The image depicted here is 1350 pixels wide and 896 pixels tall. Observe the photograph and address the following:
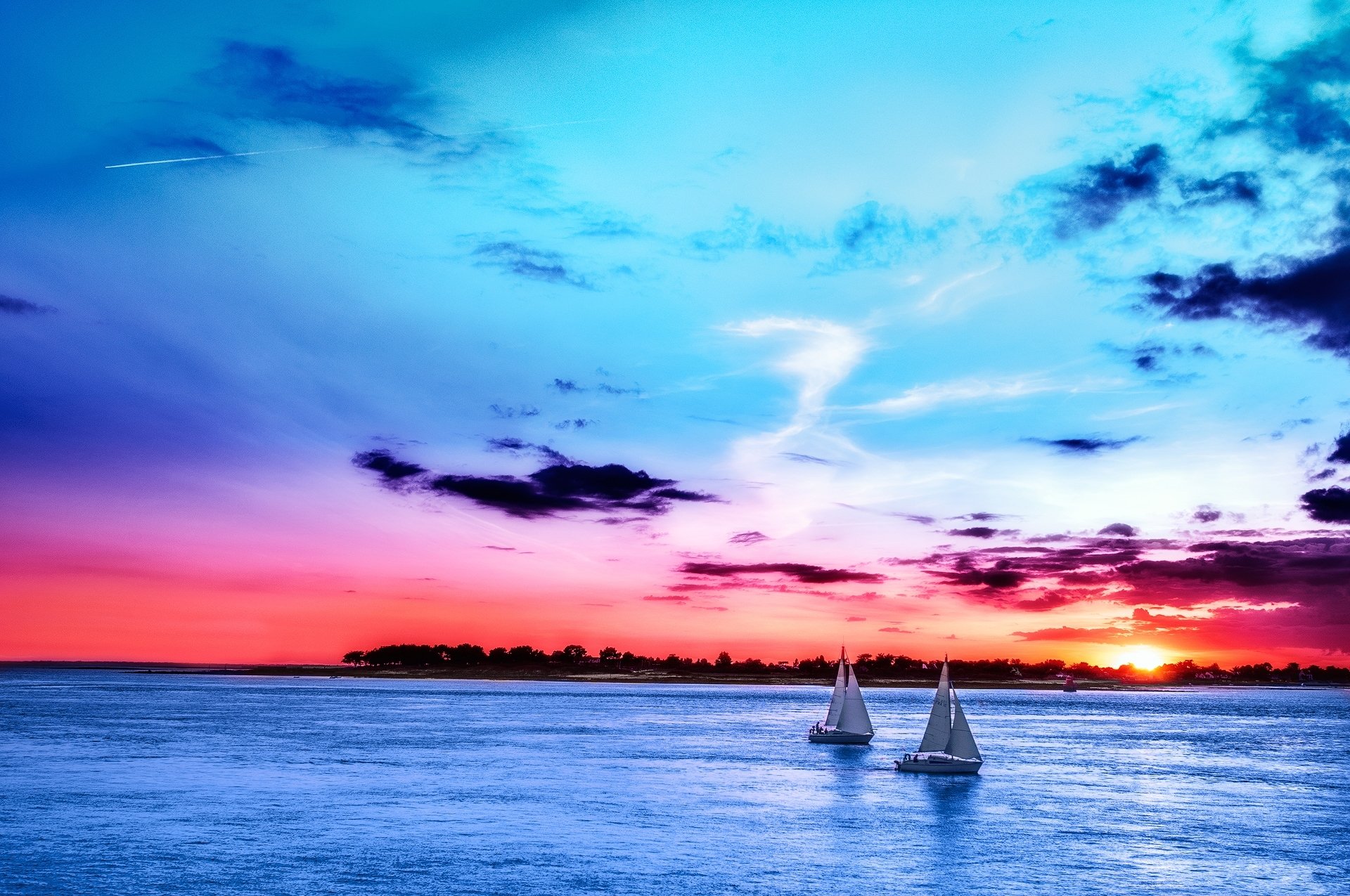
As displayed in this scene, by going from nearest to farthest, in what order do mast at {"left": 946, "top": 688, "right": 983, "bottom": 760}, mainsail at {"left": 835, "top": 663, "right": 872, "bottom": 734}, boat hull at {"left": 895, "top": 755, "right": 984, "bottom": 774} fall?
1. boat hull at {"left": 895, "top": 755, "right": 984, "bottom": 774}
2. mast at {"left": 946, "top": 688, "right": 983, "bottom": 760}
3. mainsail at {"left": 835, "top": 663, "right": 872, "bottom": 734}

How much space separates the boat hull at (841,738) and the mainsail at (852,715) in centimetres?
39

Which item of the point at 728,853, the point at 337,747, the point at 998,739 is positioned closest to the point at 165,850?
the point at 728,853

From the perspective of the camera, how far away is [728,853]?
5306 centimetres

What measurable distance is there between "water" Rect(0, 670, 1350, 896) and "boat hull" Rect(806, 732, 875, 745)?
1.80m

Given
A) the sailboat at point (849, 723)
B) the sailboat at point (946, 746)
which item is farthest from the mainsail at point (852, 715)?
the sailboat at point (946, 746)

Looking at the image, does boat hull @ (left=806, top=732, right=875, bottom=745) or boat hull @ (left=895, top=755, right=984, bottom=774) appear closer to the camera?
boat hull @ (left=895, top=755, right=984, bottom=774)

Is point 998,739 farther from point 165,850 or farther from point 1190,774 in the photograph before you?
point 165,850

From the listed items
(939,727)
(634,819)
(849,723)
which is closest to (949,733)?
(939,727)

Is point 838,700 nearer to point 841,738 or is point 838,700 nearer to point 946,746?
point 841,738

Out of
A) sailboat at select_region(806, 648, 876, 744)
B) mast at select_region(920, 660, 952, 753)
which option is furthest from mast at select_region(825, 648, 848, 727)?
mast at select_region(920, 660, 952, 753)

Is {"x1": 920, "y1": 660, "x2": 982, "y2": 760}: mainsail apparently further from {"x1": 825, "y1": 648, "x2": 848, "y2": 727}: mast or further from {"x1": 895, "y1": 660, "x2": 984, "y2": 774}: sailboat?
{"x1": 825, "y1": 648, "x2": 848, "y2": 727}: mast

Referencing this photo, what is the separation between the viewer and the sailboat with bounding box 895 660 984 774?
91.8 meters

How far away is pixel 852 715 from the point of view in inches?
4793

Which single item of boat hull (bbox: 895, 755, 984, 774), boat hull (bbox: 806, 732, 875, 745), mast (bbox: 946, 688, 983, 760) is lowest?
boat hull (bbox: 806, 732, 875, 745)
